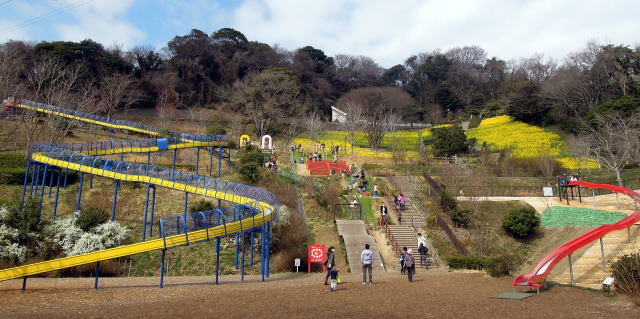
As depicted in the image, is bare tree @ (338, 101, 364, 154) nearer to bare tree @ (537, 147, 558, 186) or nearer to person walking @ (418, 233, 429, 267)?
bare tree @ (537, 147, 558, 186)

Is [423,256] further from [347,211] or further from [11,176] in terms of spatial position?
[11,176]

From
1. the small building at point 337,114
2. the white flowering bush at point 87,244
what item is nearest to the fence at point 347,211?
the white flowering bush at point 87,244

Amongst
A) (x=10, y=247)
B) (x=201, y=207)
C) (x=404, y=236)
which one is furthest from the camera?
(x=404, y=236)

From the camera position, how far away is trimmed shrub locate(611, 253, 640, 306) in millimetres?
12646

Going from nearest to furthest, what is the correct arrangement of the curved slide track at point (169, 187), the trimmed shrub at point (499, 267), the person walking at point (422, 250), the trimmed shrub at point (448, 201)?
1. the curved slide track at point (169, 187)
2. the trimmed shrub at point (499, 267)
3. the person walking at point (422, 250)
4. the trimmed shrub at point (448, 201)

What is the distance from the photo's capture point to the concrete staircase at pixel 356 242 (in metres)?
22.6

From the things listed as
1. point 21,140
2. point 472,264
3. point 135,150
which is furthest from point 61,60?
point 472,264

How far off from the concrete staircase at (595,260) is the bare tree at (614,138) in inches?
705

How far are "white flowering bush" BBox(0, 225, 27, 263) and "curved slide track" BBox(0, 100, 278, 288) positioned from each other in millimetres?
5175

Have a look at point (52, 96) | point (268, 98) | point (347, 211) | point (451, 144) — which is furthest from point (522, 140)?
point (52, 96)

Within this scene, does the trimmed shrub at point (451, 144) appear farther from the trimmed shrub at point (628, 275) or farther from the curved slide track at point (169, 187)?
the trimmed shrub at point (628, 275)

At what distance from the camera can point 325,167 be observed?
3922cm

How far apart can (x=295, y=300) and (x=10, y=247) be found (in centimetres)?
1330

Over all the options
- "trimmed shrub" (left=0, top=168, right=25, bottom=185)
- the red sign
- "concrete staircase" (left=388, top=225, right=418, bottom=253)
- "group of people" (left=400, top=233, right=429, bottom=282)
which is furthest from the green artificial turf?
"trimmed shrub" (left=0, top=168, right=25, bottom=185)
